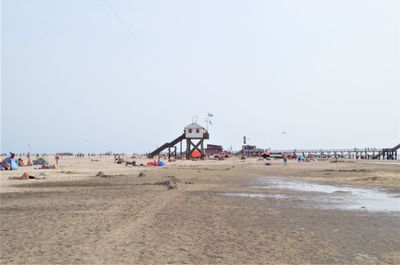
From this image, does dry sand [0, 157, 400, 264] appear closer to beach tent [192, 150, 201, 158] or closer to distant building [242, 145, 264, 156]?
beach tent [192, 150, 201, 158]

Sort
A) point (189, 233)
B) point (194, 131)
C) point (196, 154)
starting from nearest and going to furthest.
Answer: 1. point (189, 233)
2. point (194, 131)
3. point (196, 154)

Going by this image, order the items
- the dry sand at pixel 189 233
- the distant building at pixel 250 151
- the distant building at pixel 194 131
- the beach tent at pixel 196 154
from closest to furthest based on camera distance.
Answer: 1. the dry sand at pixel 189 233
2. the distant building at pixel 194 131
3. the beach tent at pixel 196 154
4. the distant building at pixel 250 151

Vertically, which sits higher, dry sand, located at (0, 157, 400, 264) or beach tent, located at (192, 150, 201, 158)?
beach tent, located at (192, 150, 201, 158)

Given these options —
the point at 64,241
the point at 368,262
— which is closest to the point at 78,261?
the point at 64,241

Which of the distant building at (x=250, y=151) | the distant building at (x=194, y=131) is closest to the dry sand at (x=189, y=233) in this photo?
the distant building at (x=194, y=131)

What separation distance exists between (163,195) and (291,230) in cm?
813

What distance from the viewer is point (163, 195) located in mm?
16875

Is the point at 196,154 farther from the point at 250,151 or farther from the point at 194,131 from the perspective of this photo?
the point at 250,151

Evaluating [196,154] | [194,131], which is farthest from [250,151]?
[194,131]

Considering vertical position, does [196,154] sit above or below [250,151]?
below

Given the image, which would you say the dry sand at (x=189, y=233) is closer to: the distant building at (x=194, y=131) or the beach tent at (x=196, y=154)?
the distant building at (x=194, y=131)

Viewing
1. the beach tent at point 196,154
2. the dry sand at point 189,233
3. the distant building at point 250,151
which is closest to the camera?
the dry sand at point 189,233

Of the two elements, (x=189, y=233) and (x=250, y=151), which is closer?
(x=189, y=233)

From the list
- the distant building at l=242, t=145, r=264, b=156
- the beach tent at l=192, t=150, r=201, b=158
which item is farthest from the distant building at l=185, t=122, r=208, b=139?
the distant building at l=242, t=145, r=264, b=156
